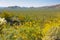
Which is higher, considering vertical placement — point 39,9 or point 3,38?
point 39,9

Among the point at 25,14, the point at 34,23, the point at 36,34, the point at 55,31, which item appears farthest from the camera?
the point at 25,14

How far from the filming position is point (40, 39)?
493cm

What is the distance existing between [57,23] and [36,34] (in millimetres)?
597

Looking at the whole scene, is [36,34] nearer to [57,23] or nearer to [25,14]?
[57,23]

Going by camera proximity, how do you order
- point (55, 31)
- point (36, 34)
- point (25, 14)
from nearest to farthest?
point (55, 31) → point (36, 34) → point (25, 14)

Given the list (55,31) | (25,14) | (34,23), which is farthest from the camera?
(25,14)

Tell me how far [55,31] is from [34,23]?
0.85 m

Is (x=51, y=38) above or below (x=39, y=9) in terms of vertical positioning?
below

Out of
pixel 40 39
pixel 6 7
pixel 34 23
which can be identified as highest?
pixel 6 7

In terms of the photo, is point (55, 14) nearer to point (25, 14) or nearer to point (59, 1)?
point (59, 1)

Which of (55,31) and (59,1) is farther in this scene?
(59,1)

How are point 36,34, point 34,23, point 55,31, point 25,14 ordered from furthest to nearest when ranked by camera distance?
point 25,14
point 34,23
point 36,34
point 55,31

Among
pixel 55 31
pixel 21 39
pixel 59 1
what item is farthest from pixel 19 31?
pixel 59 1

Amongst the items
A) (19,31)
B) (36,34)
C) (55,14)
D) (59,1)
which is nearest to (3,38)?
(19,31)
